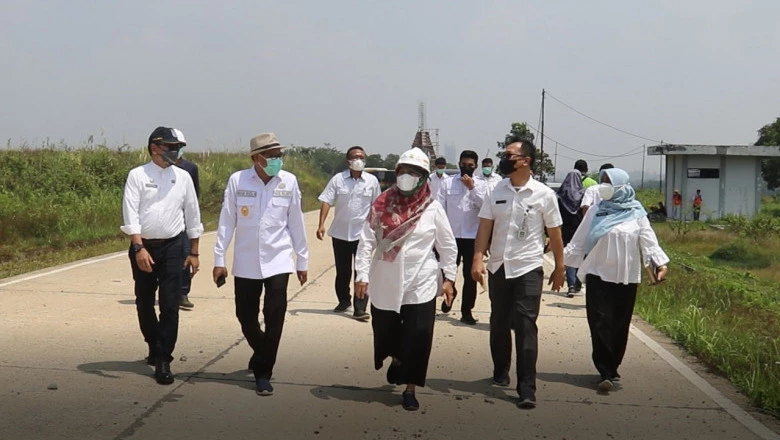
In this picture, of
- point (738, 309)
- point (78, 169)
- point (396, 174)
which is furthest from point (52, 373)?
point (78, 169)

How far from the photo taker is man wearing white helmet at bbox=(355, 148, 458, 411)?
602cm

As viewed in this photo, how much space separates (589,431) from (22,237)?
15.4 metres

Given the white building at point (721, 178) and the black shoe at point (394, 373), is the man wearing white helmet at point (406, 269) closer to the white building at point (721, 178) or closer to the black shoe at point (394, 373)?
the black shoe at point (394, 373)

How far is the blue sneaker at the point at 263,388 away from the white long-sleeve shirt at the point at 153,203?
126 cm

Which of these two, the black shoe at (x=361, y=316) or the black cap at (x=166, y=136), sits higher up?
the black cap at (x=166, y=136)

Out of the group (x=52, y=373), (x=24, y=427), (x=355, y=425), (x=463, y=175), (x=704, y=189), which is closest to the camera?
(x=24, y=427)

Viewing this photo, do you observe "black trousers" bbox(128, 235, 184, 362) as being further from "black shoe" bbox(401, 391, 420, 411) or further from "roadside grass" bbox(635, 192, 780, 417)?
"roadside grass" bbox(635, 192, 780, 417)

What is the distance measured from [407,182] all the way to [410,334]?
104cm

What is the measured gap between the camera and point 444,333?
873 cm

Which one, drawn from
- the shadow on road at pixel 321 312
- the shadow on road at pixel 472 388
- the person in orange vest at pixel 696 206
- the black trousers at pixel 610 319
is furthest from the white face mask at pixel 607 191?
the person in orange vest at pixel 696 206

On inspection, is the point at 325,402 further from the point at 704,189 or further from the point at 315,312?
the point at 704,189

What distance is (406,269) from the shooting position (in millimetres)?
6039

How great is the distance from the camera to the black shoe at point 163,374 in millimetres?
6328

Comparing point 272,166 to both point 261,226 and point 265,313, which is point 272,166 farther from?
point 265,313
